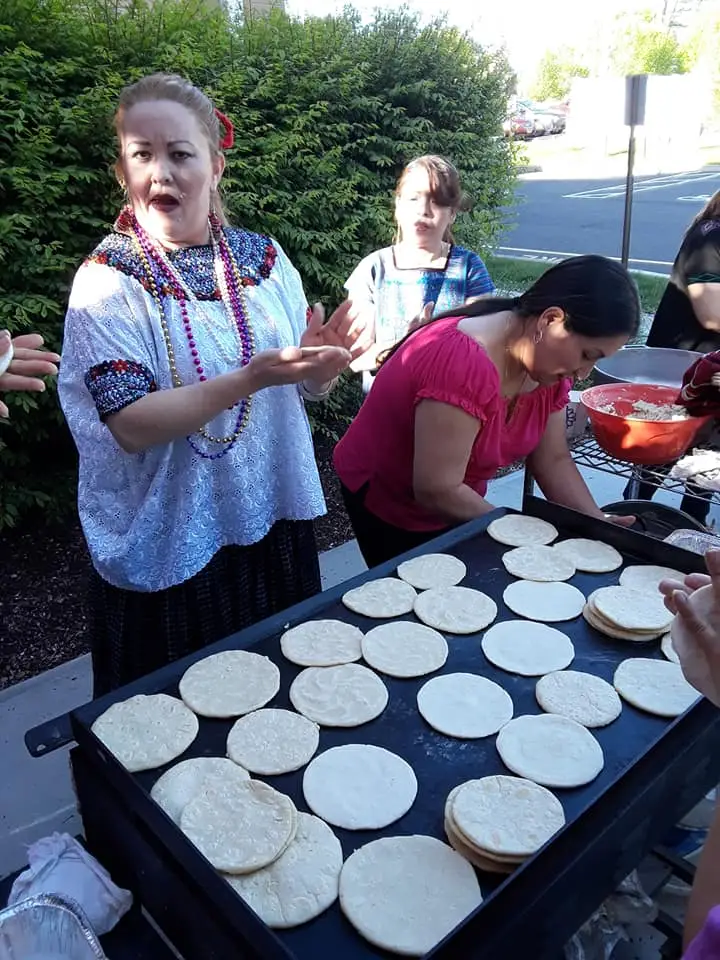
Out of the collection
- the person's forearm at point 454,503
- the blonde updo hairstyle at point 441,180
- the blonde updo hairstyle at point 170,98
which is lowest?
the person's forearm at point 454,503

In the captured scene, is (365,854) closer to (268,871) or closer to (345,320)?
(268,871)

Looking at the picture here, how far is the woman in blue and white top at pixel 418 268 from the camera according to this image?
3301 millimetres

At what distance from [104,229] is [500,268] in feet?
22.9

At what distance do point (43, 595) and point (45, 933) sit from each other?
270 centimetres

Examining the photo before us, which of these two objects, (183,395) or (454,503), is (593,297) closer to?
(454,503)

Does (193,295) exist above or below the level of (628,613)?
above

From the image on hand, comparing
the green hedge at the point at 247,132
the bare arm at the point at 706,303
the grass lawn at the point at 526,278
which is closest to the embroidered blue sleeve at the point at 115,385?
the green hedge at the point at 247,132

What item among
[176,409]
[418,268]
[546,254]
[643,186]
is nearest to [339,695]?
[176,409]

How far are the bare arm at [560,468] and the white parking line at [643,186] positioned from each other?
16376 millimetres

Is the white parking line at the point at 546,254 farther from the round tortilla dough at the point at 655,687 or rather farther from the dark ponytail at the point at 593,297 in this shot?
the round tortilla dough at the point at 655,687

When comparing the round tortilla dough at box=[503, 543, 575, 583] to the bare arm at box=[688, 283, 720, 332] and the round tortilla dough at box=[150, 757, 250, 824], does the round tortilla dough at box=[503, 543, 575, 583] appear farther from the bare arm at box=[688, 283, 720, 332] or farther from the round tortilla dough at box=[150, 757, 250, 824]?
the bare arm at box=[688, 283, 720, 332]

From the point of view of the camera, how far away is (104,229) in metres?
3.58

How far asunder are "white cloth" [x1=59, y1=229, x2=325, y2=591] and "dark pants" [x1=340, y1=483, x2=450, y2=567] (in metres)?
0.33

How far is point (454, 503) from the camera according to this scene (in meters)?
1.97
